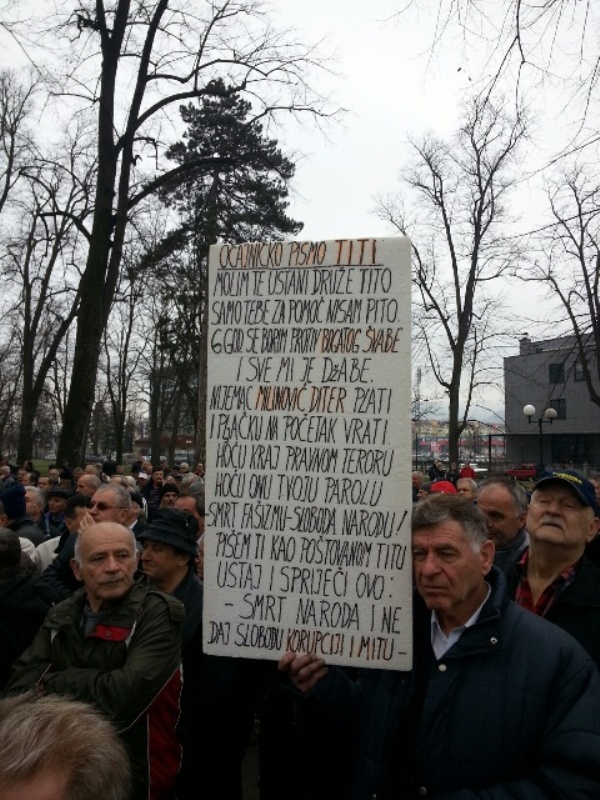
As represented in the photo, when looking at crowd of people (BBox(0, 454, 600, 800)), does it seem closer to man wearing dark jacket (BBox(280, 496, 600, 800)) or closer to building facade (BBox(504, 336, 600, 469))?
man wearing dark jacket (BBox(280, 496, 600, 800))

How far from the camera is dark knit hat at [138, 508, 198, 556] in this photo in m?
3.41

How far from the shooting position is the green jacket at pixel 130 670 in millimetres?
2504

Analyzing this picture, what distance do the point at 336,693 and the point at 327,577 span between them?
0.38m

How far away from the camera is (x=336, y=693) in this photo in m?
2.47

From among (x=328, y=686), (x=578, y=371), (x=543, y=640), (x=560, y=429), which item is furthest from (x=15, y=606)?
(x=560, y=429)

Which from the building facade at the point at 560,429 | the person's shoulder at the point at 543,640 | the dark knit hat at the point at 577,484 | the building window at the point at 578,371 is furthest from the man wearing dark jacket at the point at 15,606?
the building facade at the point at 560,429

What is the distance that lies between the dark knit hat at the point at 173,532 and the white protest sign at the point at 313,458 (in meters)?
0.74

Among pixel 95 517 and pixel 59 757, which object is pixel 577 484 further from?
pixel 95 517

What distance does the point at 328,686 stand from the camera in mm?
2479

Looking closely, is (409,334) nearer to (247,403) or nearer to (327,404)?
(327,404)

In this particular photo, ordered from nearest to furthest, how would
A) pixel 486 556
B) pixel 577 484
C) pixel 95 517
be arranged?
pixel 486 556
pixel 577 484
pixel 95 517

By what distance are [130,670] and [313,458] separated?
3.18 feet

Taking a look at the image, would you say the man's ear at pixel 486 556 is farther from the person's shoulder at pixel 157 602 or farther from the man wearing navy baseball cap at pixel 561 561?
the person's shoulder at pixel 157 602

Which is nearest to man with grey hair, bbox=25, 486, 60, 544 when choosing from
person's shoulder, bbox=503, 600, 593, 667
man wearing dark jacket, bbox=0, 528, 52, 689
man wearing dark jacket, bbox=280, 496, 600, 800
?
man wearing dark jacket, bbox=0, 528, 52, 689
